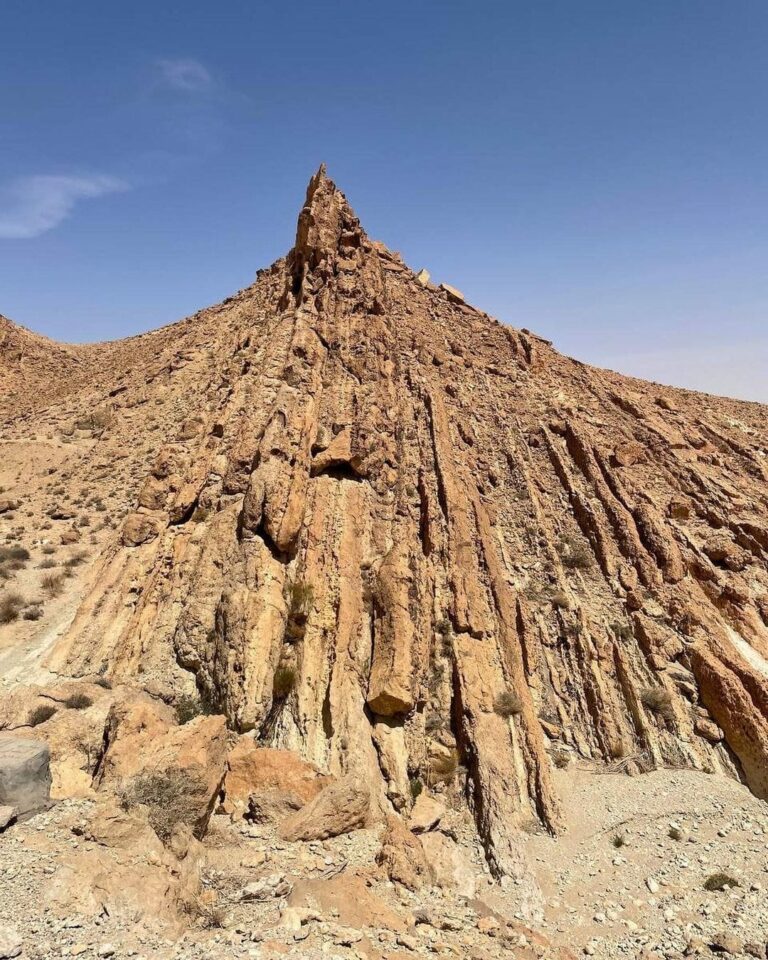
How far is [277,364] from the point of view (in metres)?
20.7

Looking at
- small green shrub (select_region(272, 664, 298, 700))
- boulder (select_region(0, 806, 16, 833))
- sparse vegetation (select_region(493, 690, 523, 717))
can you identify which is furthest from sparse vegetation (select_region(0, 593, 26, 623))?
sparse vegetation (select_region(493, 690, 523, 717))

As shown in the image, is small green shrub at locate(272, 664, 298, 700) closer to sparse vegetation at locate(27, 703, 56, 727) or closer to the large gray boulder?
sparse vegetation at locate(27, 703, 56, 727)

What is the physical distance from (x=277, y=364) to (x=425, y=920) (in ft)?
58.6

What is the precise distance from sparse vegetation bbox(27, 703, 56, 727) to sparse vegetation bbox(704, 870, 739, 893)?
14885 millimetres

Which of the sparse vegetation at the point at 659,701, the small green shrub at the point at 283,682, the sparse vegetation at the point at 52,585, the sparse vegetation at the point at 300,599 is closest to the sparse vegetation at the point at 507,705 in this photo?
the sparse vegetation at the point at 659,701

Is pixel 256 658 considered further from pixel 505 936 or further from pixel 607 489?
pixel 607 489

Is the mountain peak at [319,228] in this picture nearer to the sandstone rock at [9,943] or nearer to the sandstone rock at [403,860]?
the sandstone rock at [403,860]

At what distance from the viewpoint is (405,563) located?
1673cm

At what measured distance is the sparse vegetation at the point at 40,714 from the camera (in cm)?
1127

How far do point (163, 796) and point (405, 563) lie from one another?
9379 mm

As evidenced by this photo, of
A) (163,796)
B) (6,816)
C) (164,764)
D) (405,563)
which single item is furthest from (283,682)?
(6,816)

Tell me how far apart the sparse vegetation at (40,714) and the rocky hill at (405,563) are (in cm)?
170

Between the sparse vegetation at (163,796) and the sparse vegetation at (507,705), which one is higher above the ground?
the sparse vegetation at (507,705)

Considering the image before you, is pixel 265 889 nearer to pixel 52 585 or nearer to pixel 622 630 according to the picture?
pixel 52 585
